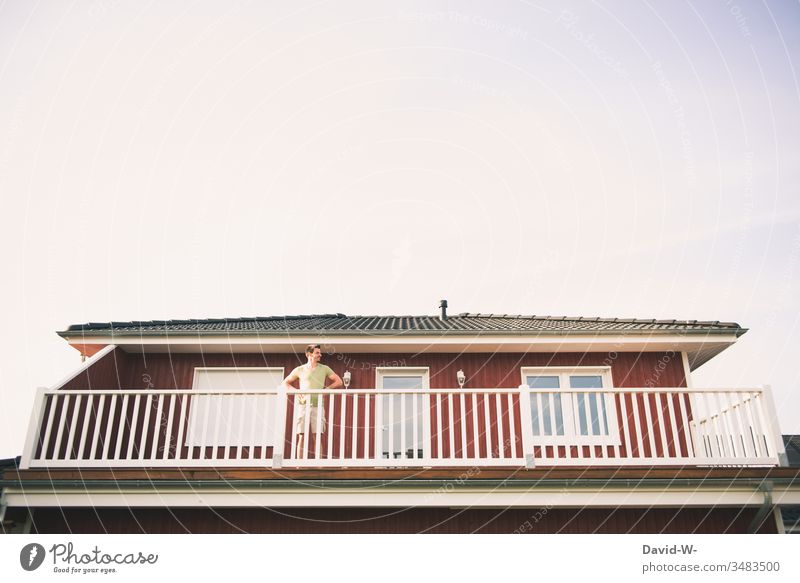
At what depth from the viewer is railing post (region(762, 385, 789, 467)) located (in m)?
7.79

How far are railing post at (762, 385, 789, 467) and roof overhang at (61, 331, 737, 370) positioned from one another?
2479 mm

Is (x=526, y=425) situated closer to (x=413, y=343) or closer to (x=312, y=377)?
(x=312, y=377)

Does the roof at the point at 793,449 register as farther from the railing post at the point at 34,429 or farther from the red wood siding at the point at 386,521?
the railing post at the point at 34,429

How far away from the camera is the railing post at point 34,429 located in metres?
7.79

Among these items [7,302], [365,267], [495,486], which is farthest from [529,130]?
[7,302]

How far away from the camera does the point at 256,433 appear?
35.4 feet

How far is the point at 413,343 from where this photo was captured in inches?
431

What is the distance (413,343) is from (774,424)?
5561 millimetres

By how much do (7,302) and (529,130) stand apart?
8975 mm

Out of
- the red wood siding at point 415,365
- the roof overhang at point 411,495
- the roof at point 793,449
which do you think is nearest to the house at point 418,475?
the roof overhang at point 411,495

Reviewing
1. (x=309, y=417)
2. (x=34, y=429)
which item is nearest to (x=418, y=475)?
(x=309, y=417)

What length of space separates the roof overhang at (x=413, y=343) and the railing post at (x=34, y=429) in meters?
2.76

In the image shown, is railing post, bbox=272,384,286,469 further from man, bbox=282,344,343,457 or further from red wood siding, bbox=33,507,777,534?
red wood siding, bbox=33,507,777,534
